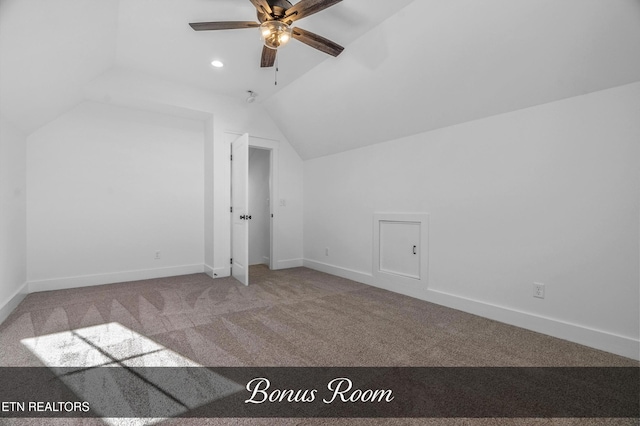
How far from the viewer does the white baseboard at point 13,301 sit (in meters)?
2.56

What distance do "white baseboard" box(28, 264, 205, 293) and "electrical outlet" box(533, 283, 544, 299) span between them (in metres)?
4.43

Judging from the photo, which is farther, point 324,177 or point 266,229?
point 266,229

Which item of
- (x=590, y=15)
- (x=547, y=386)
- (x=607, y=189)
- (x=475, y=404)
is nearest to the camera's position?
(x=475, y=404)

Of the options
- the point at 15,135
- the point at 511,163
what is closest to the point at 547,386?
the point at 511,163

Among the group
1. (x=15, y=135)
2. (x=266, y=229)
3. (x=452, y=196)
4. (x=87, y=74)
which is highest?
(x=87, y=74)

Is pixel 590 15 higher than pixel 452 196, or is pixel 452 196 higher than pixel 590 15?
pixel 590 15

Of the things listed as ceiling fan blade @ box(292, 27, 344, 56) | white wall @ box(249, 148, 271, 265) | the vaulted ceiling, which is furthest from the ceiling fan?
white wall @ box(249, 148, 271, 265)

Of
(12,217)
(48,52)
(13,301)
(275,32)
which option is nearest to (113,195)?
(12,217)

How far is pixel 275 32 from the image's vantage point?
87.0 inches

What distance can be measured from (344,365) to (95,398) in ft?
4.70

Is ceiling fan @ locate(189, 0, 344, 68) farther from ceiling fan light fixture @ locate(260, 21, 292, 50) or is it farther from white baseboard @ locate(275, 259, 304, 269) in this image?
white baseboard @ locate(275, 259, 304, 269)

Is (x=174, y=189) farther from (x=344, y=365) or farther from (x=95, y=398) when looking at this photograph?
(x=344, y=365)

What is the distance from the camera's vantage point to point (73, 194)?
12.1 feet

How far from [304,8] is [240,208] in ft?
8.88
